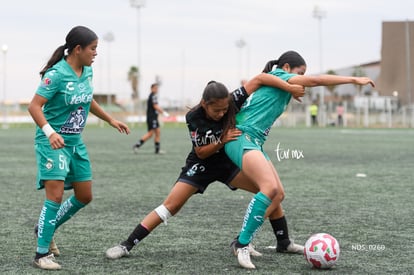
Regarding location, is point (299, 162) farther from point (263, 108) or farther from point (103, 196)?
point (263, 108)

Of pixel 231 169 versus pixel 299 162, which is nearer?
pixel 231 169

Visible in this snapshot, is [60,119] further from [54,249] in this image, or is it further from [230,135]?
[230,135]

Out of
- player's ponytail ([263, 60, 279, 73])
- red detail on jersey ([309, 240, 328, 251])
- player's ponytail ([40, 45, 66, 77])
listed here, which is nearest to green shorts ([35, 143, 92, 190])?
player's ponytail ([40, 45, 66, 77])

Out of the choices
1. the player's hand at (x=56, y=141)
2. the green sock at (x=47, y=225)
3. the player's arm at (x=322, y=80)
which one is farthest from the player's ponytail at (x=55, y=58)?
the player's arm at (x=322, y=80)

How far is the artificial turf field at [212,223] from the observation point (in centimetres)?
612

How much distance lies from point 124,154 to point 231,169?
578 inches

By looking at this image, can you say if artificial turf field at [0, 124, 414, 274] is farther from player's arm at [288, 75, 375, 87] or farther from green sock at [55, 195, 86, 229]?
player's arm at [288, 75, 375, 87]

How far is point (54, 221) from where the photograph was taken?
6.10 m

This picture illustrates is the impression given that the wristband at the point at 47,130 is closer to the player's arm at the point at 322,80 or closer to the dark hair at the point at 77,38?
the dark hair at the point at 77,38

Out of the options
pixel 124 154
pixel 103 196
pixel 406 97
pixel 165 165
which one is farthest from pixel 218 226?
pixel 406 97

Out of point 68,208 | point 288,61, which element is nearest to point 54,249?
point 68,208

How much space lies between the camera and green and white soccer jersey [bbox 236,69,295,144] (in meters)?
6.22

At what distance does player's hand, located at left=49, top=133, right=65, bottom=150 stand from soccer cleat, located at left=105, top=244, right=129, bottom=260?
1146mm

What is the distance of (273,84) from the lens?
6.08m
